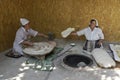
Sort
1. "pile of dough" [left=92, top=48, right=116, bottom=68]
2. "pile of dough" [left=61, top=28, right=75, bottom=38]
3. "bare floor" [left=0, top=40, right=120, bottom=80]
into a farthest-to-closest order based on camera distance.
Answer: "pile of dough" [left=61, top=28, right=75, bottom=38] → "pile of dough" [left=92, top=48, right=116, bottom=68] → "bare floor" [left=0, top=40, right=120, bottom=80]

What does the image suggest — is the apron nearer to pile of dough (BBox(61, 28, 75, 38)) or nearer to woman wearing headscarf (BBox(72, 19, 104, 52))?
woman wearing headscarf (BBox(72, 19, 104, 52))

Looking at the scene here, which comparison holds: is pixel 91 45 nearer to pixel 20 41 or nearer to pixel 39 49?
pixel 39 49

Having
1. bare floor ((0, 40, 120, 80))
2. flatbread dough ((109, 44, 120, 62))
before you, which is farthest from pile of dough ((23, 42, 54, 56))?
flatbread dough ((109, 44, 120, 62))

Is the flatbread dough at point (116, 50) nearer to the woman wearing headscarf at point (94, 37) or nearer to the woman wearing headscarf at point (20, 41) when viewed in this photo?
the woman wearing headscarf at point (94, 37)

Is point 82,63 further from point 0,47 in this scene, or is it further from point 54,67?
point 0,47

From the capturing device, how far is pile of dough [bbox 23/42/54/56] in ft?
21.9

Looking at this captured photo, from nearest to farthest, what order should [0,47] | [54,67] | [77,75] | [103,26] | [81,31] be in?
[77,75] → [54,67] → [0,47] → [81,31] → [103,26]

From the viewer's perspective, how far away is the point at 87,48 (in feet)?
24.5

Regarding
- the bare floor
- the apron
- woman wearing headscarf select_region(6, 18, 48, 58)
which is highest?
woman wearing headscarf select_region(6, 18, 48, 58)

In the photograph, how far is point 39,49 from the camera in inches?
270


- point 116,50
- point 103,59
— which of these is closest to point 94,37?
point 116,50

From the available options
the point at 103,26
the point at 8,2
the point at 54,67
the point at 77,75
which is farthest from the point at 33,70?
the point at 103,26

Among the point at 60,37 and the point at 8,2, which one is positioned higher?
the point at 8,2

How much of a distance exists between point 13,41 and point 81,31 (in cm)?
218
